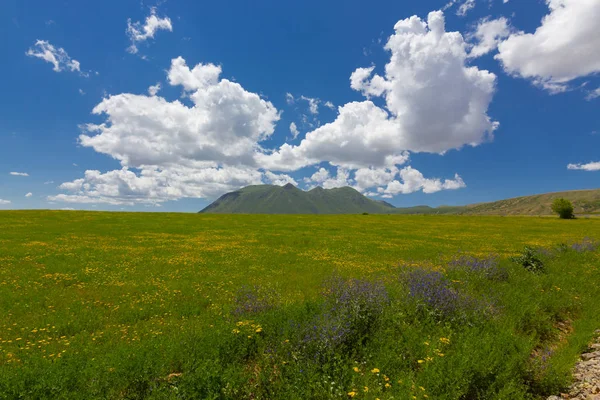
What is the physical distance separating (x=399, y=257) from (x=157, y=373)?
22.9m

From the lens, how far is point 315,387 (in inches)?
270

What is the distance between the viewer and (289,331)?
9.38 m

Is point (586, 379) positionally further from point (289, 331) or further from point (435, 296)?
point (289, 331)

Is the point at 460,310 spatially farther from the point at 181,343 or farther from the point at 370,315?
the point at 181,343

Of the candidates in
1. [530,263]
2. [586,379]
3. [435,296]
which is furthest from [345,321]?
[530,263]

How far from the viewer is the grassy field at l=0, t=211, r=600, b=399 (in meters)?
6.97

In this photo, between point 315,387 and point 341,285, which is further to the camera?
point 341,285

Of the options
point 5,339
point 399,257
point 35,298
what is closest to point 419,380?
point 5,339

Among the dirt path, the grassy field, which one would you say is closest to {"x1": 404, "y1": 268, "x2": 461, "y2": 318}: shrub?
the grassy field

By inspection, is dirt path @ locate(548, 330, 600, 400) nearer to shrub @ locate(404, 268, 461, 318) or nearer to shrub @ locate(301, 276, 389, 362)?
shrub @ locate(404, 268, 461, 318)

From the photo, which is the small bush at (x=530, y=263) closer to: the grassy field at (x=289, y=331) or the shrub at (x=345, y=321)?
the grassy field at (x=289, y=331)

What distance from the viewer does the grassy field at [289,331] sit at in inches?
275

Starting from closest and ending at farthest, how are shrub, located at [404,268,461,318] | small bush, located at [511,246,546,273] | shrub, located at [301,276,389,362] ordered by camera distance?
shrub, located at [301,276,389,362] < shrub, located at [404,268,461,318] < small bush, located at [511,246,546,273]

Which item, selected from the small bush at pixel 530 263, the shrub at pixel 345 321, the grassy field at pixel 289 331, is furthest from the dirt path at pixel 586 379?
the small bush at pixel 530 263
